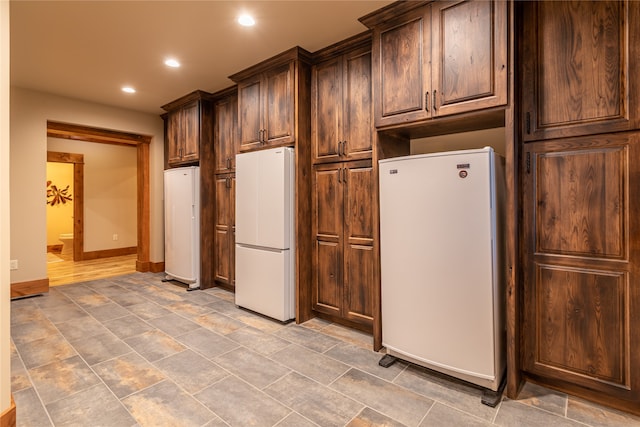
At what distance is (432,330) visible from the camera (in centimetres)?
201

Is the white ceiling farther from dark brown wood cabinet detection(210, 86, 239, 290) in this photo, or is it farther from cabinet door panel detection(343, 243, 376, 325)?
cabinet door panel detection(343, 243, 376, 325)

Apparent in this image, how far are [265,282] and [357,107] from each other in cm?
188

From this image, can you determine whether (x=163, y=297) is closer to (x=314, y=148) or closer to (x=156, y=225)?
(x=156, y=225)

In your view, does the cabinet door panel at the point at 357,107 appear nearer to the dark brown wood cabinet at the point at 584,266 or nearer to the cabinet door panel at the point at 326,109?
the cabinet door panel at the point at 326,109

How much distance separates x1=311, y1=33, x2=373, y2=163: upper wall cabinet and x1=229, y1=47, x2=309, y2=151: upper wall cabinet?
0.67 feet

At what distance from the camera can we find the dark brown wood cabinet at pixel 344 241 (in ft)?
8.88

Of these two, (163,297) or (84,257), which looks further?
(84,257)

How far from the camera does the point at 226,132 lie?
4117 mm

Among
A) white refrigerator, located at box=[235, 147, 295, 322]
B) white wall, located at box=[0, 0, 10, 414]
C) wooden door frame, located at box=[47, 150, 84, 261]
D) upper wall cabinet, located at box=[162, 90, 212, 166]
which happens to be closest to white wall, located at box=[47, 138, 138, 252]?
wooden door frame, located at box=[47, 150, 84, 261]

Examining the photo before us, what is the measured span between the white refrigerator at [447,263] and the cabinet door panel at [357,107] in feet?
1.84

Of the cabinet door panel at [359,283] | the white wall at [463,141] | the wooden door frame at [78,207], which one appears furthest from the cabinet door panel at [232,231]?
the wooden door frame at [78,207]

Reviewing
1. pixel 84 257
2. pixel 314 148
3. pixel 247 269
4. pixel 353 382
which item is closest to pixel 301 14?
pixel 314 148

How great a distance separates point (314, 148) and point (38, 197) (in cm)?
374

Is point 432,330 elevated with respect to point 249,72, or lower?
lower
